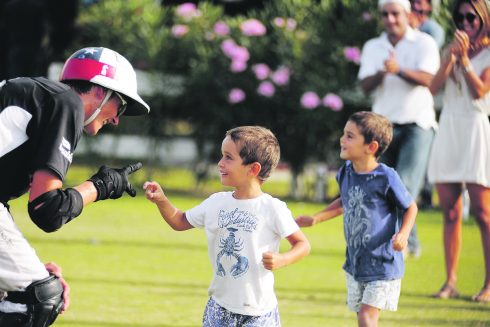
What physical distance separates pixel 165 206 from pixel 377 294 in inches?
53.0

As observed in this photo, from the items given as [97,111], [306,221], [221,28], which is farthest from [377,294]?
[221,28]

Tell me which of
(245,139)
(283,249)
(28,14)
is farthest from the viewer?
(28,14)

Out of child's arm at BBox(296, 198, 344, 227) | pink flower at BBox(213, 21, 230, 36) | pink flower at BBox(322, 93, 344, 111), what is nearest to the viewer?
child's arm at BBox(296, 198, 344, 227)

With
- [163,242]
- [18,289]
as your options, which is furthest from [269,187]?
[18,289]

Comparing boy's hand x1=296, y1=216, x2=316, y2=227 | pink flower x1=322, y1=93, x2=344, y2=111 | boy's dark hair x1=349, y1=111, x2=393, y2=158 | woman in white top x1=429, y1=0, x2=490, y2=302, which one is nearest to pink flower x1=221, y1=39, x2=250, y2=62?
pink flower x1=322, y1=93, x2=344, y2=111

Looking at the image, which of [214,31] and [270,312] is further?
[214,31]

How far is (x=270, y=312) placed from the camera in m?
4.91

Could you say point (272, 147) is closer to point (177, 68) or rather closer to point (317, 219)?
point (317, 219)

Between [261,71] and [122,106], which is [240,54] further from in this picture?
[122,106]

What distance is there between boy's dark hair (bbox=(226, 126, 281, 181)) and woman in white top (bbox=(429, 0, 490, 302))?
2963 mm

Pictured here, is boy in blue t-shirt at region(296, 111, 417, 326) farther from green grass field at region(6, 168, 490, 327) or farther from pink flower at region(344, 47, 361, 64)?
pink flower at region(344, 47, 361, 64)

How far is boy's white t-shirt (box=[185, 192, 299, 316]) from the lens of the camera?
16.0 ft

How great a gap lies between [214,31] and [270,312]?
11.2 m

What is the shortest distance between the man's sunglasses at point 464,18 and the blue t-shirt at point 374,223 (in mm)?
2167
